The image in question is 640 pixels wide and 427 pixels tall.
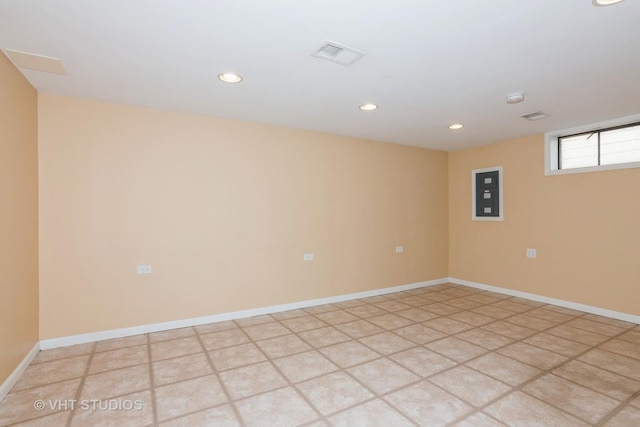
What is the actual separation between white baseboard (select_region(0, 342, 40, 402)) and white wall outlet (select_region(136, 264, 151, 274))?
3.31ft

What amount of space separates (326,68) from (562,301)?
4.46 meters

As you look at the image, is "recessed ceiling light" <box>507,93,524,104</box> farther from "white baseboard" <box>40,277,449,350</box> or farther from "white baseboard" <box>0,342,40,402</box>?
"white baseboard" <box>0,342,40,402</box>

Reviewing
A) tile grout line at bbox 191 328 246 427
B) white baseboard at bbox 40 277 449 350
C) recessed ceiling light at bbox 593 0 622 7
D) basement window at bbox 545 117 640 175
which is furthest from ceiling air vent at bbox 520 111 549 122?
tile grout line at bbox 191 328 246 427

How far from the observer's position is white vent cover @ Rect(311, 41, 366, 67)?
2160mm

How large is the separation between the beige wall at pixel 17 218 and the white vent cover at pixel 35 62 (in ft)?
0.21

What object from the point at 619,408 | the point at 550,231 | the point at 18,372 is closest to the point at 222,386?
the point at 18,372

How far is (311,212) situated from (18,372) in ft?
10.6

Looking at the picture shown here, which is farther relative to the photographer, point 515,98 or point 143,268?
point 143,268

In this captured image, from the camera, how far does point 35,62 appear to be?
2.36m

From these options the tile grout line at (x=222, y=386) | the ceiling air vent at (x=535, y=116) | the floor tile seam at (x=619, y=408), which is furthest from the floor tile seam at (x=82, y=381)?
the ceiling air vent at (x=535, y=116)

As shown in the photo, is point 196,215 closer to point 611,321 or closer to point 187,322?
point 187,322

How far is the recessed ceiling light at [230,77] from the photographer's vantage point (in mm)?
2621

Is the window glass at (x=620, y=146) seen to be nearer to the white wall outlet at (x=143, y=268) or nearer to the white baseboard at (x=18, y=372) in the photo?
the white wall outlet at (x=143, y=268)

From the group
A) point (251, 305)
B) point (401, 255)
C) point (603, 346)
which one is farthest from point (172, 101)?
point (603, 346)
